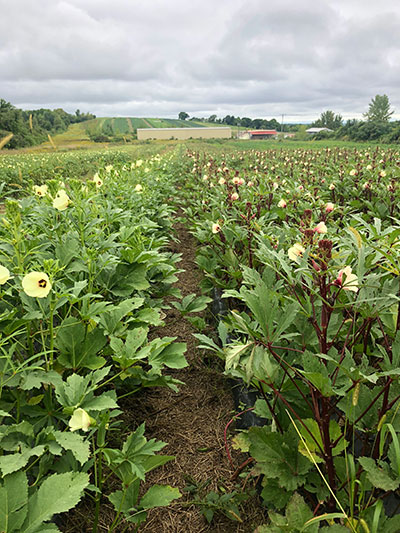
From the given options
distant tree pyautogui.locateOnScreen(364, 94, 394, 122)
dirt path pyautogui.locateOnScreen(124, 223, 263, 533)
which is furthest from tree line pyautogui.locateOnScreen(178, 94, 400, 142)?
dirt path pyautogui.locateOnScreen(124, 223, 263, 533)

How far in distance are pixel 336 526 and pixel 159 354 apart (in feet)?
3.23

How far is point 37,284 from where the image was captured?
3.83ft

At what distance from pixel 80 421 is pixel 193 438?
1150 mm

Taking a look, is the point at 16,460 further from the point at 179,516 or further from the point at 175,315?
the point at 175,315

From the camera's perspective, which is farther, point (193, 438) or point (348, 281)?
point (193, 438)

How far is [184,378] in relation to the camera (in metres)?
2.46

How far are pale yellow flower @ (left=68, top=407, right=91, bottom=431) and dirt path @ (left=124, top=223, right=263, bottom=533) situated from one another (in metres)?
0.78

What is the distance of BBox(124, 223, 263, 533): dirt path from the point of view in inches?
60.1

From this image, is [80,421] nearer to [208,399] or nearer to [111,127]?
[208,399]

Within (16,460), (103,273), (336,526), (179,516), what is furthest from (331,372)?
(103,273)

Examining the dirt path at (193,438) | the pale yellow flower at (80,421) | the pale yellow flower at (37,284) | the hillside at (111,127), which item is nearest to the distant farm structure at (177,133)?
the hillside at (111,127)

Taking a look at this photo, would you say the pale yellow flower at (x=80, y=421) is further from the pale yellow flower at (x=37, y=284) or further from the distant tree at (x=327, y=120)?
the distant tree at (x=327, y=120)

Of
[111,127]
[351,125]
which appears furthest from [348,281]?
[111,127]

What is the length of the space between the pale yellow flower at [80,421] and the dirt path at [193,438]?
0.78 meters
